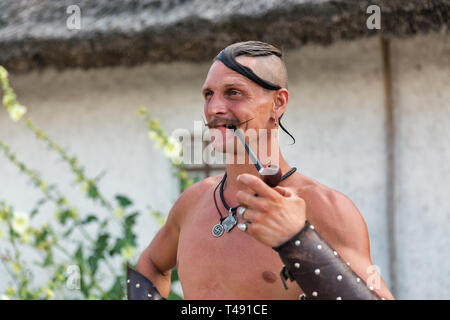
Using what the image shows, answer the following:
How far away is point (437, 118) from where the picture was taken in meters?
3.14

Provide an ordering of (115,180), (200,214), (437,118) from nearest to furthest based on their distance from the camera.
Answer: (200,214)
(437,118)
(115,180)

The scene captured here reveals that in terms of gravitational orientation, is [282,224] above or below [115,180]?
above

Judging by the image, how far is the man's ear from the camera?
4.24 feet

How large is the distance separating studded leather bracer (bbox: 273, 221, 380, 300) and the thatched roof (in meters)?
2.19

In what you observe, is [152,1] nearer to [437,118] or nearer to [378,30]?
[378,30]

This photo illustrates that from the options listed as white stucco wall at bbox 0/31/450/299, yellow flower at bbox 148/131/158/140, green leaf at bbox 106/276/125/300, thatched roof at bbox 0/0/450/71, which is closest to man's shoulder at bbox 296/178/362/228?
yellow flower at bbox 148/131/158/140

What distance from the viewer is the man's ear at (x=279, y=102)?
1292 millimetres

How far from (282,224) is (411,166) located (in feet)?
8.00

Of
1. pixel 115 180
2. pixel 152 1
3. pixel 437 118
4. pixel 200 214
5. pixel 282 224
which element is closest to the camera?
pixel 282 224

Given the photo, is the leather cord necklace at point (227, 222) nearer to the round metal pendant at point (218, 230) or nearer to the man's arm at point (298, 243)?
the round metal pendant at point (218, 230)

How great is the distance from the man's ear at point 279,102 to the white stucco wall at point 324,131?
7.02ft

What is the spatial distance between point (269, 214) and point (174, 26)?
2.58m

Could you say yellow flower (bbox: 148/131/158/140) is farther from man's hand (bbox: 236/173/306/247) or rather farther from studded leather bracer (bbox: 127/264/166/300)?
man's hand (bbox: 236/173/306/247)
